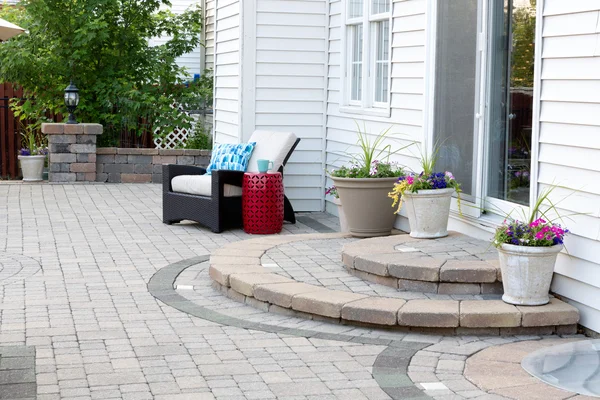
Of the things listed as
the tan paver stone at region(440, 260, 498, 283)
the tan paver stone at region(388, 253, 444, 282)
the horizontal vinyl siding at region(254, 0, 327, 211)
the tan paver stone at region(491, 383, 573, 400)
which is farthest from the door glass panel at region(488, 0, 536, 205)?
the horizontal vinyl siding at region(254, 0, 327, 211)

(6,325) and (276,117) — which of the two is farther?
(276,117)

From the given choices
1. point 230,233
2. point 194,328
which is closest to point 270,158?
point 230,233

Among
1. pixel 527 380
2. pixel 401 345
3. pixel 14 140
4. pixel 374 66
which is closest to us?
pixel 527 380

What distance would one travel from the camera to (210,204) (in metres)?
8.70

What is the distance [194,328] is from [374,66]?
4128mm

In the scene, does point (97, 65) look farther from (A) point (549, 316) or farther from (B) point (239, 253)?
(A) point (549, 316)

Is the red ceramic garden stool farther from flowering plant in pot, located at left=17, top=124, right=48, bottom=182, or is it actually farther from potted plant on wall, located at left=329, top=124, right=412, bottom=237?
flowering plant in pot, located at left=17, top=124, right=48, bottom=182

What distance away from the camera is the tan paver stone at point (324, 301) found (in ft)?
17.7

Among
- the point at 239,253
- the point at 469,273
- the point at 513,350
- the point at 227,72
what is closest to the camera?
the point at 513,350

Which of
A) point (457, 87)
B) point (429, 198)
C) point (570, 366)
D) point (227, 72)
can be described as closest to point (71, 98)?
point (227, 72)

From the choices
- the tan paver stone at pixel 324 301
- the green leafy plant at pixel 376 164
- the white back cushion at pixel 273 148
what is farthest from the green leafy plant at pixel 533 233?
the white back cushion at pixel 273 148

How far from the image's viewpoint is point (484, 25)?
21.5 feet

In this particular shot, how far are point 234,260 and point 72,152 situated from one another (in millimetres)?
6852

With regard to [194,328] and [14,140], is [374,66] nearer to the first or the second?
[194,328]
